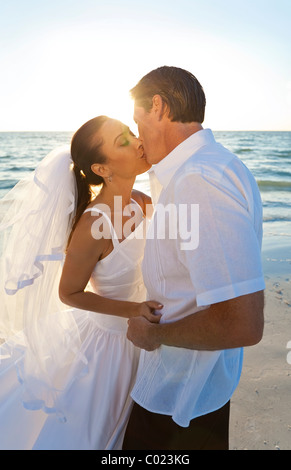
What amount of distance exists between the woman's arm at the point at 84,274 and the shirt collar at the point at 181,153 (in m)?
0.71

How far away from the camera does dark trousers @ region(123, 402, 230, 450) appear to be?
191 centimetres

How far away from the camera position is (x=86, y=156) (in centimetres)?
259

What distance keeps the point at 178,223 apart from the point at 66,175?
1.19 meters

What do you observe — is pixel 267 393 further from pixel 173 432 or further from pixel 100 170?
pixel 100 170

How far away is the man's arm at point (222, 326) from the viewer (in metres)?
1.47

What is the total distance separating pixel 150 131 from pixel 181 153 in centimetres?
26

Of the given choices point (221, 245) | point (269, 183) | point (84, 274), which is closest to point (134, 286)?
point (84, 274)

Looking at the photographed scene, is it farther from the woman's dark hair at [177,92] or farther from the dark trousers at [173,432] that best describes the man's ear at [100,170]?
the dark trousers at [173,432]

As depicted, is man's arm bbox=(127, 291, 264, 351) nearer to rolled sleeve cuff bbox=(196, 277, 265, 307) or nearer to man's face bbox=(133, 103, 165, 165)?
rolled sleeve cuff bbox=(196, 277, 265, 307)

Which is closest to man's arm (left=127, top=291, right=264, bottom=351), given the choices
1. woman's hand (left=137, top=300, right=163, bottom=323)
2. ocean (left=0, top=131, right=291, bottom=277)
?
woman's hand (left=137, top=300, right=163, bottom=323)

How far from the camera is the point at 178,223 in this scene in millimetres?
1605

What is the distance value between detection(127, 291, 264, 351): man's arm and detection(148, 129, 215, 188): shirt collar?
1.88ft

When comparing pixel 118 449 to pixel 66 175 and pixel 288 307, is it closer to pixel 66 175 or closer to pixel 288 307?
pixel 66 175

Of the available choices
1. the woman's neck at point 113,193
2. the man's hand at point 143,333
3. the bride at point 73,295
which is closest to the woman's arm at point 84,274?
the bride at point 73,295
